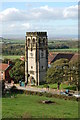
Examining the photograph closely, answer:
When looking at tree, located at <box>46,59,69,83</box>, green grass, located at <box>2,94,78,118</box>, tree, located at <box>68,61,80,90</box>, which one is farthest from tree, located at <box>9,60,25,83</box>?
green grass, located at <box>2,94,78,118</box>

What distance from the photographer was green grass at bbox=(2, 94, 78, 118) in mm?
20889

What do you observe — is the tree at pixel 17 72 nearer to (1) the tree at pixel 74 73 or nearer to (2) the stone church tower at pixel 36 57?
(2) the stone church tower at pixel 36 57

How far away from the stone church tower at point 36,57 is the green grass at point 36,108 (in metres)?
10.2

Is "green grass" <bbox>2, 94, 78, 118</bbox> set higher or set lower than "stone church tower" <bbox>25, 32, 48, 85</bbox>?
lower

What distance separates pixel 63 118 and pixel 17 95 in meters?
12.1

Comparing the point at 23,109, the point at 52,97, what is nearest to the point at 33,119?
the point at 23,109

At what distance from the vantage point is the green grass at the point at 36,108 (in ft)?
68.5

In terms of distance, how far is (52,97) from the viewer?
29.7m

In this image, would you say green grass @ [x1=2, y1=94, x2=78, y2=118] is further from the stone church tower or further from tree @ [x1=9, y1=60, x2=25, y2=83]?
tree @ [x1=9, y1=60, x2=25, y2=83]

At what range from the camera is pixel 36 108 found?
23938 mm

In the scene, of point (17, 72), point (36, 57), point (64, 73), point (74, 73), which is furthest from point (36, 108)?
point (17, 72)

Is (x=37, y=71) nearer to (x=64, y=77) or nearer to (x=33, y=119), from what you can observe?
(x=64, y=77)

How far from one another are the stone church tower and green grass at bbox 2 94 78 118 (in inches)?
402

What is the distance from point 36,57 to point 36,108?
16710mm
